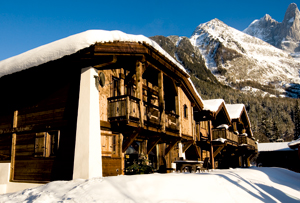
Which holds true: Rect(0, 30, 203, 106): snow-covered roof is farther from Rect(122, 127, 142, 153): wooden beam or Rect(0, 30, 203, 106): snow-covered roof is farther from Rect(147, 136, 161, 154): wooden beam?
Result: Rect(147, 136, 161, 154): wooden beam

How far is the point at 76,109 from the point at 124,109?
1891mm

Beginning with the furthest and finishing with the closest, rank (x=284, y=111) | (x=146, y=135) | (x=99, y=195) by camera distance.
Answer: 1. (x=284, y=111)
2. (x=146, y=135)
3. (x=99, y=195)

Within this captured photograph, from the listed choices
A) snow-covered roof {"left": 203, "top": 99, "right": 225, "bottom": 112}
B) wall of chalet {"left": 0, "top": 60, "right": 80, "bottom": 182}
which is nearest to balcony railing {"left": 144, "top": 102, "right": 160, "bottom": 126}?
wall of chalet {"left": 0, "top": 60, "right": 80, "bottom": 182}

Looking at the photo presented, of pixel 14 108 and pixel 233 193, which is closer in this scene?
pixel 233 193

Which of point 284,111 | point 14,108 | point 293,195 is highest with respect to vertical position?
point 284,111

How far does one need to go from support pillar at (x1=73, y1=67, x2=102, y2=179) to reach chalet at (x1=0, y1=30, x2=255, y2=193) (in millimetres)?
34

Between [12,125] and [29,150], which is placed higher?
[12,125]

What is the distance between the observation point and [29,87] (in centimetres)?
1322

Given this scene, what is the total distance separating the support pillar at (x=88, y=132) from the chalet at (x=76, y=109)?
0.11ft

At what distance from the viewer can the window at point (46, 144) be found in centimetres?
1156

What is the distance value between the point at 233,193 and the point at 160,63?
709 cm

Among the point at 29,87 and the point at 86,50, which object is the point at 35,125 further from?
the point at 86,50

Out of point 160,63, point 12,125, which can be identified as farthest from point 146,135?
point 12,125

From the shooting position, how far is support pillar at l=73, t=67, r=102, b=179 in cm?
997
